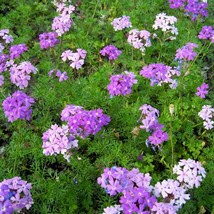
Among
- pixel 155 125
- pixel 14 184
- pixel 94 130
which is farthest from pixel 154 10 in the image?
pixel 14 184

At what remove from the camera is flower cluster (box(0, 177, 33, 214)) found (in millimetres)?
2850

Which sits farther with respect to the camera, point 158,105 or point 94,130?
point 158,105

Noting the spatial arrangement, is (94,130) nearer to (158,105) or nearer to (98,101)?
(98,101)

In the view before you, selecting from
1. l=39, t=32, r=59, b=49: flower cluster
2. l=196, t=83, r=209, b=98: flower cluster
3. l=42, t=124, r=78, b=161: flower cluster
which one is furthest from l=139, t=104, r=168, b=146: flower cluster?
l=39, t=32, r=59, b=49: flower cluster

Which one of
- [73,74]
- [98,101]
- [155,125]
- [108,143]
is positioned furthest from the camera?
[73,74]

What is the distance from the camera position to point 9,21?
20.5 ft

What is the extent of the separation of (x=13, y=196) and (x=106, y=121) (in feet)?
3.72

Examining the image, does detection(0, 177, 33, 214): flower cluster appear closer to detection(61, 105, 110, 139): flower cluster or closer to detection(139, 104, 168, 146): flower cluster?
detection(61, 105, 110, 139): flower cluster

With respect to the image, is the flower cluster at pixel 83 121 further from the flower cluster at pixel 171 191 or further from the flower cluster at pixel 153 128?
the flower cluster at pixel 171 191

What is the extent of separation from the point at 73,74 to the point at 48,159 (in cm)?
168

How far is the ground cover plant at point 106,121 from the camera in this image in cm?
317

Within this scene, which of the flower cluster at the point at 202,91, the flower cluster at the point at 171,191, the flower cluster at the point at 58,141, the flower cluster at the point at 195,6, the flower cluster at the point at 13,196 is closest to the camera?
the flower cluster at the point at 13,196

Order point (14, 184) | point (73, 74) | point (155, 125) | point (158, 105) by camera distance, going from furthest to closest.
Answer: point (73, 74), point (158, 105), point (155, 125), point (14, 184)

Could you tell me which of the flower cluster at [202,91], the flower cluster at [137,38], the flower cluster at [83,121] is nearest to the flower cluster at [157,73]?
the flower cluster at [202,91]
